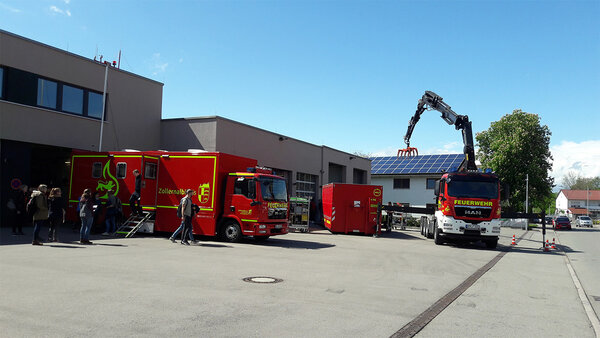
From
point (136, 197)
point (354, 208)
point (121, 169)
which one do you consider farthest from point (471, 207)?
point (121, 169)

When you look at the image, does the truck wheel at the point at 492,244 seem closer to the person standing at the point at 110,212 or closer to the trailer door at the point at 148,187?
the trailer door at the point at 148,187

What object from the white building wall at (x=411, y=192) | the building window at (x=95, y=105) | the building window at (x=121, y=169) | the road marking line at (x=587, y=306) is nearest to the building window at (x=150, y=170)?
the building window at (x=121, y=169)

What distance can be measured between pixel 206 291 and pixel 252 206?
806 centimetres

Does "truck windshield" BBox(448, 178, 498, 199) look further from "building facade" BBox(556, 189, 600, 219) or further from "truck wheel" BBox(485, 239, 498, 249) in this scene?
"building facade" BBox(556, 189, 600, 219)

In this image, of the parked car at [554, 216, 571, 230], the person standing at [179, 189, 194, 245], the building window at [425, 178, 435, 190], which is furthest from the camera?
the parked car at [554, 216, 571, 230]

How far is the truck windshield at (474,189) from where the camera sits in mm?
18203

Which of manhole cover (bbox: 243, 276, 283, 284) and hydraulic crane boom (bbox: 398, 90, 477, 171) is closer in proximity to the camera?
manhole cover (bbox: 243, 276, 283, 284)

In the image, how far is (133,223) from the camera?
16.9 meters

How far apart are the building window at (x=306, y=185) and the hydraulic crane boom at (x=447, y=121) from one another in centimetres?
1093

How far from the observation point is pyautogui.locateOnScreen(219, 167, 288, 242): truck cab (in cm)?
1567

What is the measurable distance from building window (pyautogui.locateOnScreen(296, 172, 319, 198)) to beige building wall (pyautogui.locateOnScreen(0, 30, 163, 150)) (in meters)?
10.6

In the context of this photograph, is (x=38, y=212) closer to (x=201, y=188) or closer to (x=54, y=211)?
(x=54, y=211)

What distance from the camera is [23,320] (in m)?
5.47

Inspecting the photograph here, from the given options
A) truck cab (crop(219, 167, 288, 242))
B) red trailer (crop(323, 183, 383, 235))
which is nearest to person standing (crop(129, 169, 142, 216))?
truck cab (crop(219, 167, 288, 242))
